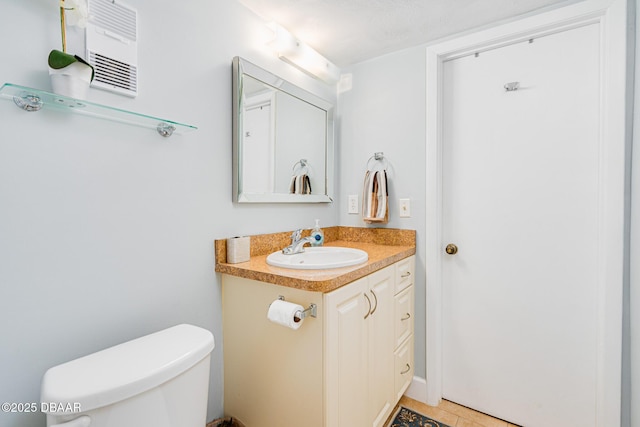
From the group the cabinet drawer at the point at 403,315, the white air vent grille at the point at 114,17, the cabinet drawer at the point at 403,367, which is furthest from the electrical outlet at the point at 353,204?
the white air vent grille at the point at 114,17

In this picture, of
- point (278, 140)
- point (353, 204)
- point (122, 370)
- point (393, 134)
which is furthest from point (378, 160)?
point (122, 370)

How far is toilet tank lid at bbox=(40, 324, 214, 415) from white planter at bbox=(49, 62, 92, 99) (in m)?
0.76

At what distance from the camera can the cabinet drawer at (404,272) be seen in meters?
1.63

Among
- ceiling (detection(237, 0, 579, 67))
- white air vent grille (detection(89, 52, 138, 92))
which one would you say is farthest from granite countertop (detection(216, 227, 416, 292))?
ceiling (detection(237, 0, 579, 67))

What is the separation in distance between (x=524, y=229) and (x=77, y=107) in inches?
80.1

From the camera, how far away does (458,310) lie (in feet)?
5.94

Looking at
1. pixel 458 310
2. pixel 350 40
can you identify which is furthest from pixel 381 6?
pixel 458 310

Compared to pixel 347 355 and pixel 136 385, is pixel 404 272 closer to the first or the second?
pixel 347 355

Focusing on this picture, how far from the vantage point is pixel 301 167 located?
183cm

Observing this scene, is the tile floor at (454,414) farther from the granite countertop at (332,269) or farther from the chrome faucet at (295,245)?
the chrome faucet at (295,245)

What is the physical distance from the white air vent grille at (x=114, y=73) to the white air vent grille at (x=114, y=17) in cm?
10

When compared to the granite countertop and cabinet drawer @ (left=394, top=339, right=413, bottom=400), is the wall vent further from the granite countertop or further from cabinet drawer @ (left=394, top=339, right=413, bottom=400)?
cabinet drawer @ (left=394, top=339, right=413, bottom=400)

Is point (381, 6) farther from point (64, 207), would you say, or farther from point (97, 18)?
point (64, 207)

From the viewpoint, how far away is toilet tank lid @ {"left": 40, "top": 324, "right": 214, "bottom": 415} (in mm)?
692
